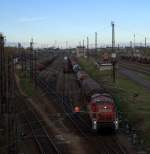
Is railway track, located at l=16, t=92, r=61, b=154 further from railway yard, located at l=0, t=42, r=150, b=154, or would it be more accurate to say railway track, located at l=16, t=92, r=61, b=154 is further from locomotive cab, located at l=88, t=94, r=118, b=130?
locomotive cab, located at l=88, t=94, r=118, b=130

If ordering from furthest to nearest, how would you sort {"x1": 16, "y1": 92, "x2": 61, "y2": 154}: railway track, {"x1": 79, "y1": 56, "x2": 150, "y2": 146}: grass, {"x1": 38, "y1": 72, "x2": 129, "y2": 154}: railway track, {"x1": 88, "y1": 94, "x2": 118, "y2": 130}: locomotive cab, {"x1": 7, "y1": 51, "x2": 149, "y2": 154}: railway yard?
{"x1": 79, "y1": 56, "x2": 150, "y2": 146}: grass → {"x1": 88, "y1": 94, "x2": 118, "y2": 130}: locomotive cab → {"x1": 7, "y1": 51, "x2": 149, "y2": 154}: railway yard → {"x1": 16, "y1": 92, "x2": 61, "y2": 154}: railway track → {"x1": 38, "y1": 72, "x2": 129, "y2": 154}: railway track

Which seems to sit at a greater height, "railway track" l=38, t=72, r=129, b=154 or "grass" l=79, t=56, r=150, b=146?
"grass" l=79, t=56, r=150, b=146

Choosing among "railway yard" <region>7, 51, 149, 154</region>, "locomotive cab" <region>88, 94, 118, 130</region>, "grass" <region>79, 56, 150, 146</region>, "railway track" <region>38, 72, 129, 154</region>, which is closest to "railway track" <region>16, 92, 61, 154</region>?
"railway yard" <region>7, 51, 149, 154</region>

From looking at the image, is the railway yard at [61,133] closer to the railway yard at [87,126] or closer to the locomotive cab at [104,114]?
the railway yard at [87,126]

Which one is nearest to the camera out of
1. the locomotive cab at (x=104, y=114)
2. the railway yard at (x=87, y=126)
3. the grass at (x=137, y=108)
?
the railway yard at (x=87, y=126)

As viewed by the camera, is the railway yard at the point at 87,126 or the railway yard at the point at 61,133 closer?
the railway yard at the point at 61,133

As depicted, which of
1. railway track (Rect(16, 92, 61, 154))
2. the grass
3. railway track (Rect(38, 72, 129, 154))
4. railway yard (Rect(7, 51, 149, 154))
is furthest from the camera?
the grass

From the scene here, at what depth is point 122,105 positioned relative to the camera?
4225cm

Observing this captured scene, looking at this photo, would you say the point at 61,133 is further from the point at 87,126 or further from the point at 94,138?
the point at 94,138

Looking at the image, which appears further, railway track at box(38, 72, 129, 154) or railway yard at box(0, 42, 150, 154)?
railway yard at box(0, 42, 150, 154)

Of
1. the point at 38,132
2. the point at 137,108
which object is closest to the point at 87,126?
the point at 38,132

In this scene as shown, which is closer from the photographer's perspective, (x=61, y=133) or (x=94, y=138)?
(x=94, y=138)

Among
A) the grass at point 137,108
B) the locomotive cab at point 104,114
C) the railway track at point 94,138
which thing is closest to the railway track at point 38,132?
the railway track at point 94,138

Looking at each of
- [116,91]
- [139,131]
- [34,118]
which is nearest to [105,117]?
[139,131]
